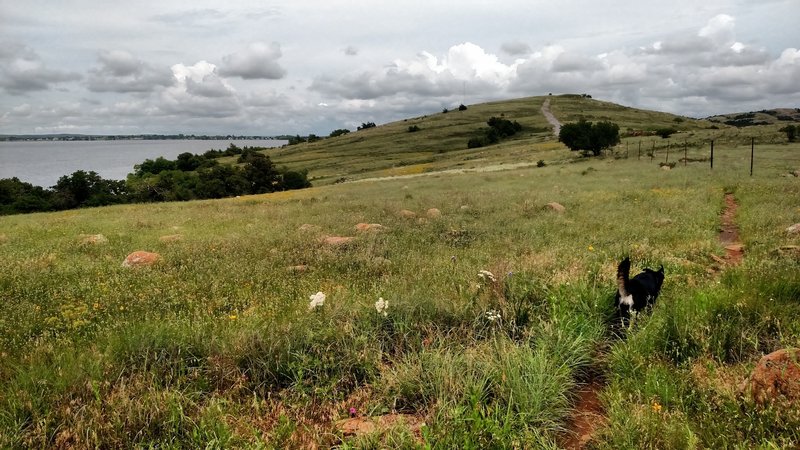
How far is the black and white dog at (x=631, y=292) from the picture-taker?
5.65 meters

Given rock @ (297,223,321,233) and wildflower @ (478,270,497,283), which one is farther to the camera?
rock @ (297,223,321,233)

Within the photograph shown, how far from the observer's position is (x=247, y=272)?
9422 mm

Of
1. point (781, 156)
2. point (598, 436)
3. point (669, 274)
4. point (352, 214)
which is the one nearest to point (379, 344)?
point (598, 436)

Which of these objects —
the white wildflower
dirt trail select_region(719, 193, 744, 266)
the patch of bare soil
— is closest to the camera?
the patch of bare soil

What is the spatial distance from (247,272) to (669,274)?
26.9 ft

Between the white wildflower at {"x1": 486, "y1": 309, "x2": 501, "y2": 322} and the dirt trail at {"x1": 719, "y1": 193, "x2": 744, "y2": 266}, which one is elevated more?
the white wildflower at {"x1": 486, "y1": 309, "x2": 501, "y2": 322}

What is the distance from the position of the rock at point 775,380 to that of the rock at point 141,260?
10902 mm

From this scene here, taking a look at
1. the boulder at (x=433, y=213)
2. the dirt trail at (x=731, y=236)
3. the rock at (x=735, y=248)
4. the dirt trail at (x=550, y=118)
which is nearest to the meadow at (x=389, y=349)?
the rock at (x=735, y=248)

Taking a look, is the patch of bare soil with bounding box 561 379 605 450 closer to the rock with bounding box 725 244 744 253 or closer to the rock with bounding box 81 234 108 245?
the rock with bounding box 725 244 744 253

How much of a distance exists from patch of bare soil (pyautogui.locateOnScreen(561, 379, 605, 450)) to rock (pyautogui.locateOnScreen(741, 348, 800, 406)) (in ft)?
3.90

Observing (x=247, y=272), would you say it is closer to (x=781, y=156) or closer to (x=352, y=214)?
(x=352, y=214)

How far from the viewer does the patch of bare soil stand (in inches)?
148

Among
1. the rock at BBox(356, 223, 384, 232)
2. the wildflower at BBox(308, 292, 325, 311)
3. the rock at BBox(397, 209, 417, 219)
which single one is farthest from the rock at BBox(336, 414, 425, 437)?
the rock at BBox(397, 209, 417, 219)

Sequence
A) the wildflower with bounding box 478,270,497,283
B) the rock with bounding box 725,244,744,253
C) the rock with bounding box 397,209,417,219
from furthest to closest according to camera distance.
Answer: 1. the rock with bounding box 397,209,417,219
2. the rock with bounding box 725,244,744,253
3. the wildflower with bounding box 478,270,497,283
